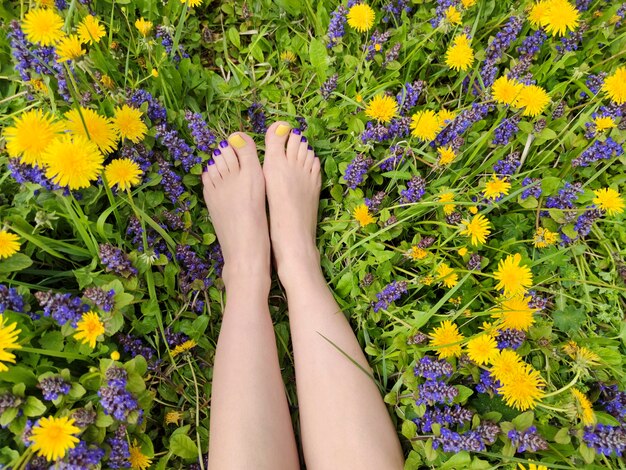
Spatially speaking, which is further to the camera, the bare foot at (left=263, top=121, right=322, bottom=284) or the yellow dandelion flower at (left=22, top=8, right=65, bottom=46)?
the bare foot at (left=263, top=121, right=322, bottom=284)

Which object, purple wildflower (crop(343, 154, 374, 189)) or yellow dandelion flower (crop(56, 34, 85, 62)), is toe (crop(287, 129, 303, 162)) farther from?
yellow dandelion flower (crop(56, 34, 85, 62))

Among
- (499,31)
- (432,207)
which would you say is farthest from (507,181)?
(499,31)

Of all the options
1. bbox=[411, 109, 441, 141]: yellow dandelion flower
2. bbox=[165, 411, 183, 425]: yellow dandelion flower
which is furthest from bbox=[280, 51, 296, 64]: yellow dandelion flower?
bbox=[165, 411, 183, 425]: yellow dandelion flower

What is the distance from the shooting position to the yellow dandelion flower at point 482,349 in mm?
1240

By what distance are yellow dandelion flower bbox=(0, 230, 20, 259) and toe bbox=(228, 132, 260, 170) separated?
85cm

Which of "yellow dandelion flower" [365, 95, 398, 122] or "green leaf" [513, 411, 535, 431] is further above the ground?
"yellow dandelion flower" [365, 95, 398, 122]

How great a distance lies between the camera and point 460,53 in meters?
1.52

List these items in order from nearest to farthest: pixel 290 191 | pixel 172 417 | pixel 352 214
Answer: pixel 172 417, pixel 352 214, pixel 290 191

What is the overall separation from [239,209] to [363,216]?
0.49m

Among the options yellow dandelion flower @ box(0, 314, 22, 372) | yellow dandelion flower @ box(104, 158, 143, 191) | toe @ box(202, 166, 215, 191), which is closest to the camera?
yellow dandelion flower @ box(0, 314, 22, 372)

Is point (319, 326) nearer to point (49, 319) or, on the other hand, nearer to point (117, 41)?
point (49, 319)

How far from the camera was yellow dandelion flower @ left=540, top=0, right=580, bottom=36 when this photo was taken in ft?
4.88

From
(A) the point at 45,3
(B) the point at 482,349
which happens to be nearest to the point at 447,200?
(B) the point at 482,349

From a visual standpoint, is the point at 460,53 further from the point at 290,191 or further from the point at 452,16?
the point at 290,191
